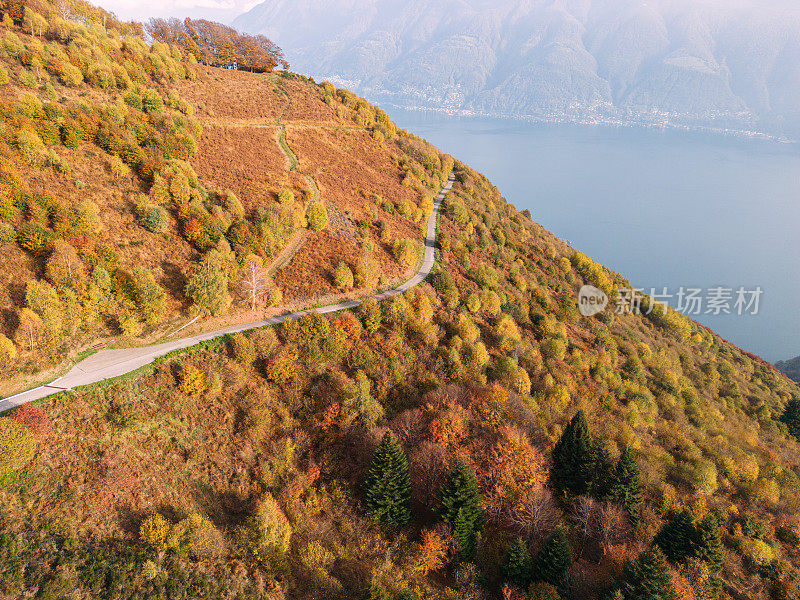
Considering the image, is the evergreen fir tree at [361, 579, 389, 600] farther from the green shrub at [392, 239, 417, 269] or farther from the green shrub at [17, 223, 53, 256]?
the green shrub at [392, 239, 417, 269]

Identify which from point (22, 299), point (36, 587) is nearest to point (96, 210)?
point (22, 299)

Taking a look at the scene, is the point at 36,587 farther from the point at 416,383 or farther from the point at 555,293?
the point at 555,293

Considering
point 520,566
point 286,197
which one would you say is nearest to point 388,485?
point 520,566

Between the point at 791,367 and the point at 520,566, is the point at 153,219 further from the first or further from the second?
the point at 791,367

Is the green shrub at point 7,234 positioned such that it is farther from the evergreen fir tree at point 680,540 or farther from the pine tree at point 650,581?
the evergreen fir tree at point 680,540

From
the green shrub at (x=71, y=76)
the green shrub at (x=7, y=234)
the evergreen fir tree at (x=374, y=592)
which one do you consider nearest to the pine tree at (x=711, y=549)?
the evergreen fir tree at (x=374, y=592)

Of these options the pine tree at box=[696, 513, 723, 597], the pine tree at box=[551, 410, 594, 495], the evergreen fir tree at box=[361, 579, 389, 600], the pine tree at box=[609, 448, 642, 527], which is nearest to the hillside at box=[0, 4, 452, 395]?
the evergreen fir tree at box=[361, 579, 389, 600]
